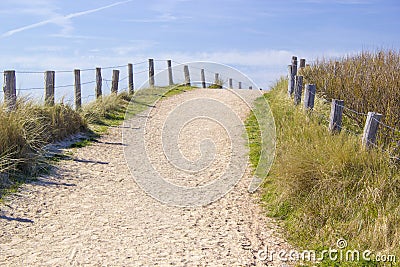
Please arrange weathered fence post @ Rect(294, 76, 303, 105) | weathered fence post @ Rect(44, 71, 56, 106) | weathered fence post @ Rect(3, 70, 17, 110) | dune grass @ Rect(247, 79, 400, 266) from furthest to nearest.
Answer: weathered fence post @ Rect(294, 76, 303, 105) < weathered fence post @ Rect(44, 71, 56, 106) < weathered fence post @ Rect(3, 70, 17, 110) < dune grass @ Rect(247, 79, 400, 266)

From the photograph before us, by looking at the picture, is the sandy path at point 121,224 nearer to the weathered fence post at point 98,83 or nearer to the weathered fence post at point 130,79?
the weathered fence post at point 98,83

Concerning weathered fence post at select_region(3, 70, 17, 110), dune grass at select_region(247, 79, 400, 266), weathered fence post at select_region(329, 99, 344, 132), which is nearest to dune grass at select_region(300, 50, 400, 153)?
weathered fence post at select_region(329, 99, 344, 132)

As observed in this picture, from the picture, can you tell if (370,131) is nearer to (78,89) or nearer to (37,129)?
(37,129)

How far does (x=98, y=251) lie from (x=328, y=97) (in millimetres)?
10106

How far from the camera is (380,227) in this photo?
5090 millimetres

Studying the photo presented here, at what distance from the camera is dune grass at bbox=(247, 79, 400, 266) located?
5203mm

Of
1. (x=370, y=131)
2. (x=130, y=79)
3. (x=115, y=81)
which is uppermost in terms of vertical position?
(x=130, y=79)

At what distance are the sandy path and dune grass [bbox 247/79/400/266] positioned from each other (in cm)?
38

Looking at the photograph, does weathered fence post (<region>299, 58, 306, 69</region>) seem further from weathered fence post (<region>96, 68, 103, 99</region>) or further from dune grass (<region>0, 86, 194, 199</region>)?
weathered fence post (<region>96, 68, 103, 99</region>)

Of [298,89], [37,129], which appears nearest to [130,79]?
[298,89]

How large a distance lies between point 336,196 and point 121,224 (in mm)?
2825

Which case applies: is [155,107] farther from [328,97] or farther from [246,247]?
[246,247]

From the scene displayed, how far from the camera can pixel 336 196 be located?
5879 mm

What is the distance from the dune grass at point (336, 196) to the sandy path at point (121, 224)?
38 centimetres
